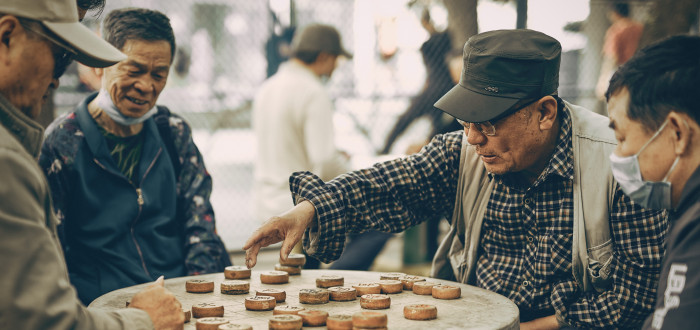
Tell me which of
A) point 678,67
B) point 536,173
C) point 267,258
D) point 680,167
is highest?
point 678,67

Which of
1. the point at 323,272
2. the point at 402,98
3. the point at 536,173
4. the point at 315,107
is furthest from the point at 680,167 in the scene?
the point at 402,98

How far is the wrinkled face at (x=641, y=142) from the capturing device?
1939mm

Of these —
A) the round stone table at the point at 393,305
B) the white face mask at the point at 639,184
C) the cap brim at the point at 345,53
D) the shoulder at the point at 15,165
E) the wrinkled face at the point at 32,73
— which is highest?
the wrinkled face at the point at 32,73

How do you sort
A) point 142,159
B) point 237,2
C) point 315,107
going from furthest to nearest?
1. point 237,2
2. point 315,107
3. point 142,159

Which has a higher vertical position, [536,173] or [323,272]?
[536,173]

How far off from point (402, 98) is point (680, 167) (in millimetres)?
4794

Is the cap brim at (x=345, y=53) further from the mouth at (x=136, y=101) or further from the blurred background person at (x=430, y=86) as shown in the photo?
the mouth at (x=136, y=101)

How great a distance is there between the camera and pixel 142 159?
316 cm

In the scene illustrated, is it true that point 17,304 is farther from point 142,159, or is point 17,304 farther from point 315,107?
point 315,107

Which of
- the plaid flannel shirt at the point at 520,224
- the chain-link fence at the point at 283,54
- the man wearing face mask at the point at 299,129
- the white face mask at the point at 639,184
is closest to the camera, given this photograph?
the white face mask at the point at 639,184

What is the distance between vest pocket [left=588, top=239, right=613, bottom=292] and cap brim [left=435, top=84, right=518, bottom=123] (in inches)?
25.2

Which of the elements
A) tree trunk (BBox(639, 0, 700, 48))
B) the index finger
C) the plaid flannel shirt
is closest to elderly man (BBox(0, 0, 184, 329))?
the index finger

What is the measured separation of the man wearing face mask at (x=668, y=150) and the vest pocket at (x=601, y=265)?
0.48 metres

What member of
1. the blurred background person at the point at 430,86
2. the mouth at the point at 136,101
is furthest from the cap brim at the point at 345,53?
the mouth at the point at 136,101
